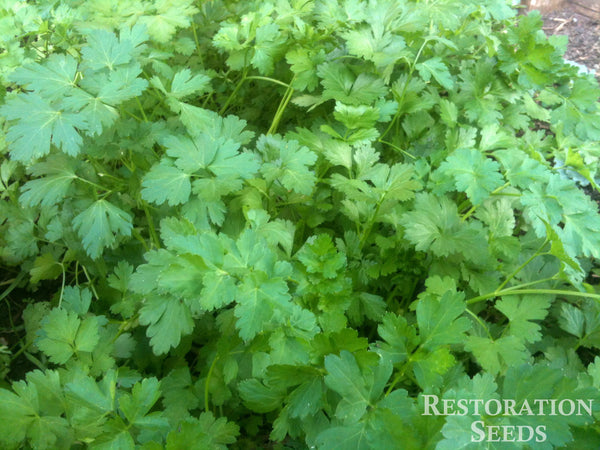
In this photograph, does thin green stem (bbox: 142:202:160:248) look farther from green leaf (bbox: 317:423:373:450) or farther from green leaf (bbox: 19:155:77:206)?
green leaf (bbox: 317:423:373:450)

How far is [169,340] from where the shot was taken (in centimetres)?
126

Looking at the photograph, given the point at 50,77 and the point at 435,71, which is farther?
the point at 435,71

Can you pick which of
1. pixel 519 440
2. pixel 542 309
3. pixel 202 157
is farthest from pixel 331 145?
pixel 519 440

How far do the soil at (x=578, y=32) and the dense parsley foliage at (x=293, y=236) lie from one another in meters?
1.27

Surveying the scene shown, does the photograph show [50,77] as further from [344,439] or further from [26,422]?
[344,439]

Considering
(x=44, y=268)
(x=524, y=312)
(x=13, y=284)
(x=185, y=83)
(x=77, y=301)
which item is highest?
(x=185, y=83)

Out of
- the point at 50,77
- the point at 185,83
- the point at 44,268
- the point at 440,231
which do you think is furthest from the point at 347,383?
the point at 44,268

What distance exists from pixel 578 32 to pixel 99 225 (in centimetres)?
340

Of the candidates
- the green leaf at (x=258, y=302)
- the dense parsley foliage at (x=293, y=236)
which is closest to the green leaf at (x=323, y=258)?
the dense parsley foliage at (x=293, y=236)

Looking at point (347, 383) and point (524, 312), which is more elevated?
point (347, 383)

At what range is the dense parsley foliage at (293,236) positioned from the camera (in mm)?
1128

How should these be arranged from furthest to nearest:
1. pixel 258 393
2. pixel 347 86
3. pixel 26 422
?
pixel 347 86, pixel 258 393, pixel 26 422

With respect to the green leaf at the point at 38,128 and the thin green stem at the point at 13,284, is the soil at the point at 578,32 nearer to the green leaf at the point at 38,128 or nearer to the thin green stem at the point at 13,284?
the green leaf at the point at 38,128

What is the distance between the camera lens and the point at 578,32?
10.7ft
